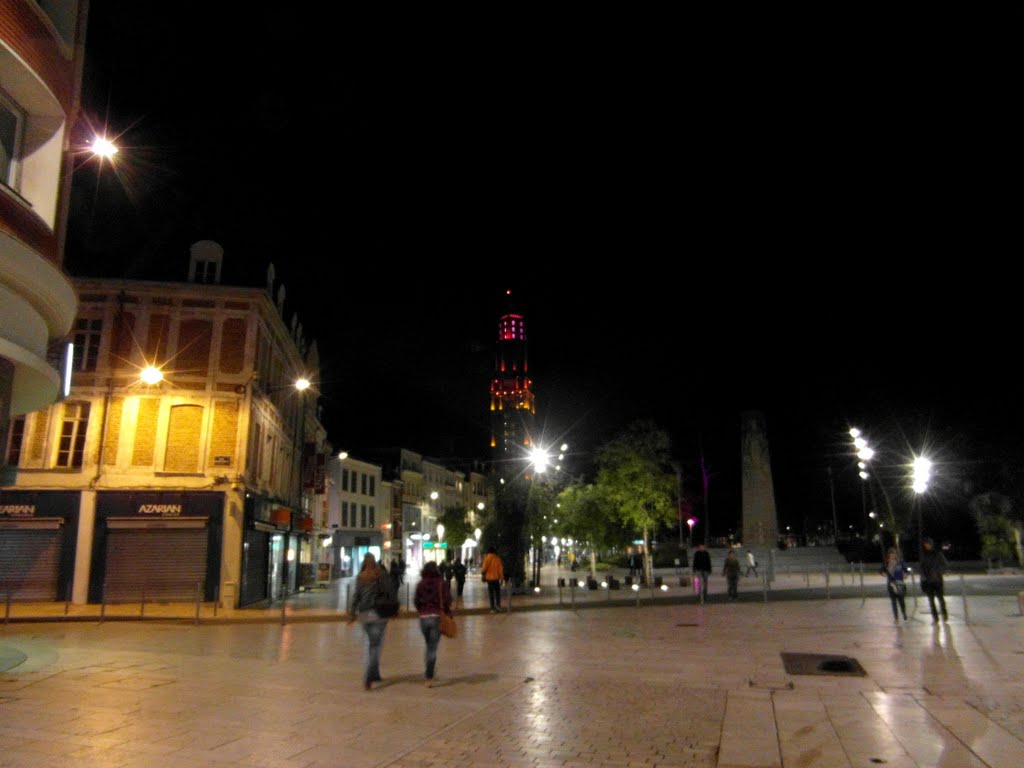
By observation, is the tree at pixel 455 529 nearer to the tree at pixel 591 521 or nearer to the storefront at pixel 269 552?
the tree at pixel 591 521

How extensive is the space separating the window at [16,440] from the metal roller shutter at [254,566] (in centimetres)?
794

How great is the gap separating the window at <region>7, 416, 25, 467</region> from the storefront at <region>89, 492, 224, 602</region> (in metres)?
3.07

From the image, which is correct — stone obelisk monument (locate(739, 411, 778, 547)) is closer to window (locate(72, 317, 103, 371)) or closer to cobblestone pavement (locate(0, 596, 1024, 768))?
cobblestone pavement (locate(0, 596, 1024, 768))

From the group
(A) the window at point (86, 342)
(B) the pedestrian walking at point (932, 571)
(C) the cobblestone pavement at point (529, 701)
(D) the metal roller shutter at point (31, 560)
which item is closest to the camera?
(C) the cobblestone pavement at point (529, 701)

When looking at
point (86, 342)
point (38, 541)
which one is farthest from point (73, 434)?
point (38, 541)

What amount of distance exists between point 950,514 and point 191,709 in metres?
58.3

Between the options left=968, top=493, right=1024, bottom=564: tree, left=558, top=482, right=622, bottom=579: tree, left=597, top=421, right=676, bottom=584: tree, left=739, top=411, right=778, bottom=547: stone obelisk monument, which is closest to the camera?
left=597, top=421, right=676, bottom=584: tree

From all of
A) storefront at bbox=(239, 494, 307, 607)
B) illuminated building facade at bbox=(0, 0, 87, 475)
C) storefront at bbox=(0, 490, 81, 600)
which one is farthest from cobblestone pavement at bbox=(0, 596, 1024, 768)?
storefront at bbox=(239, 494, 307, 607)

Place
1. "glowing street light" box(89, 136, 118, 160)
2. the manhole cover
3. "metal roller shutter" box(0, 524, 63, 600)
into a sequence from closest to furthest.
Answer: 1. the manhole cover
2. "glowing street light" box(89, 136, 118, 160)
3. "metal roller shutter" box(0, 524, 63, 600)

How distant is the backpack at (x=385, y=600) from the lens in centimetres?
1050

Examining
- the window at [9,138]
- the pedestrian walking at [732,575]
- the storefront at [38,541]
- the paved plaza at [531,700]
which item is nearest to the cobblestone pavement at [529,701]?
the paved plaza at [531,700]

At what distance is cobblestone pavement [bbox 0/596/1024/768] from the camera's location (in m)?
6.89

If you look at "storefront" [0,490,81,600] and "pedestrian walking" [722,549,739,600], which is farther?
"pedestrian walking" [722,549,739,600]

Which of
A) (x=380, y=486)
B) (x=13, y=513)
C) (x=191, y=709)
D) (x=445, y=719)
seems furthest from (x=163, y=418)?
(x=380, y=486)
